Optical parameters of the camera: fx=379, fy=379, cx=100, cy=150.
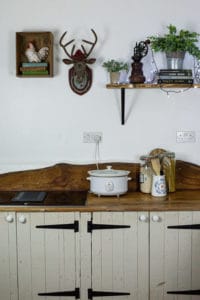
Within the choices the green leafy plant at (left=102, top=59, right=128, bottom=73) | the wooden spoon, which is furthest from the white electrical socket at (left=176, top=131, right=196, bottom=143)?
the green leafy plant at (left=102, top=59, right=128, bottom=73)

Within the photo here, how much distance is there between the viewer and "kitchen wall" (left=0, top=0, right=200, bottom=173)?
8.97ft

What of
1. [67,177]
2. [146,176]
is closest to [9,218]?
[67,177]

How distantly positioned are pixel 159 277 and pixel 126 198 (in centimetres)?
53

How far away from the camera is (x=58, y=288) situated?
2.36 m

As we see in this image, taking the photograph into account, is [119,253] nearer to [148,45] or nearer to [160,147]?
[160,147]

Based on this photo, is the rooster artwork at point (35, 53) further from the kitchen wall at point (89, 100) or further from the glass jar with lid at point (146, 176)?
the glass jar with lid at point (146, 176)

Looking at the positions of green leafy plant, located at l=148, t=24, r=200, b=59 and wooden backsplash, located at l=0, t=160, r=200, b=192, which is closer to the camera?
green leafy plant, located at l=148, t=24, r=200, b=59

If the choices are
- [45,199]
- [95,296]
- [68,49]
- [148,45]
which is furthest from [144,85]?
[95,296]

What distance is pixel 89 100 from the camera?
2.79m

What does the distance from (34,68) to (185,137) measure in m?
1.20

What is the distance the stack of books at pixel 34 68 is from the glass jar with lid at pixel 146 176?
94cm

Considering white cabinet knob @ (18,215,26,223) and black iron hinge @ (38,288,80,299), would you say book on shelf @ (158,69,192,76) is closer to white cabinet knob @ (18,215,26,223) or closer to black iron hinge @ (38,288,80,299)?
white cabinet knob @ (18,215,26,223)

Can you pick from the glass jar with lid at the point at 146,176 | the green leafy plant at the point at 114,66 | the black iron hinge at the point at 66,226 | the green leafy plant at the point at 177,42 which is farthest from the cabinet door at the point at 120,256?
the green leafy plant at the point at 177,42

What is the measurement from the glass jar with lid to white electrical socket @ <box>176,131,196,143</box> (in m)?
0.31
